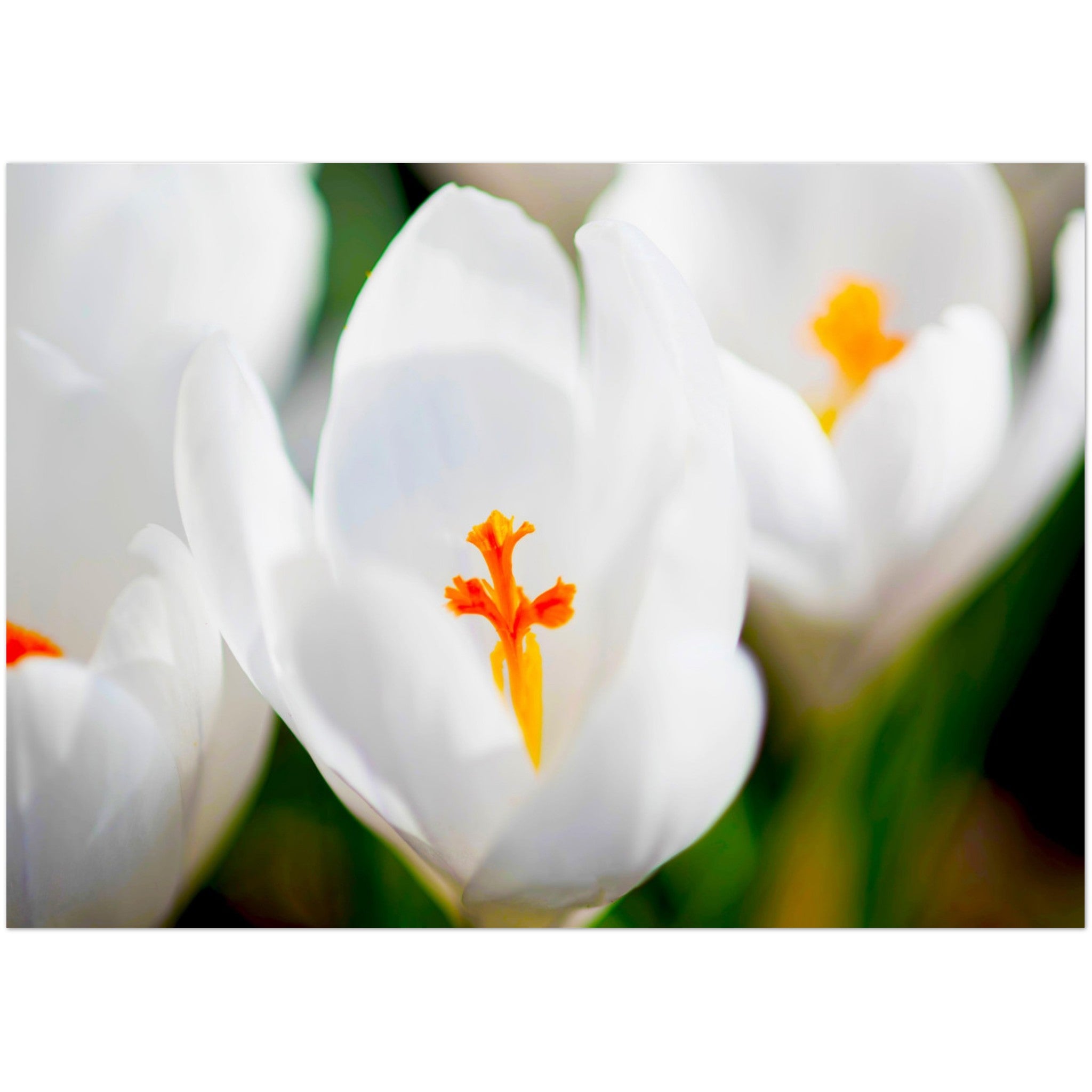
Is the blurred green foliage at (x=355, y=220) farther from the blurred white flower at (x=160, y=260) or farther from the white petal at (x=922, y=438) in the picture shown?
the white petal at (x=922, y=438)

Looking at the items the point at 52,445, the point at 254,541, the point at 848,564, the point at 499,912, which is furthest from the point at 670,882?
the point at 52,445

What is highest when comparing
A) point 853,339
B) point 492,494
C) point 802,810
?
point 853,339

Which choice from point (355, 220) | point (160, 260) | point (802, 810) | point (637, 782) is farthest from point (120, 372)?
point (802, 810)

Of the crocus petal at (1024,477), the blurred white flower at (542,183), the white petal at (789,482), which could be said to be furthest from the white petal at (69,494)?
the crocus petal at (1024,477)

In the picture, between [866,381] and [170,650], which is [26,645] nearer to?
[170,650]

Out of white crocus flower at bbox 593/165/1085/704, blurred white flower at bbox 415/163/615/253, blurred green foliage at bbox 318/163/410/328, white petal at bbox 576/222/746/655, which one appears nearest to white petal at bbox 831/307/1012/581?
white crocus flower at bbox 593/165/1085/704

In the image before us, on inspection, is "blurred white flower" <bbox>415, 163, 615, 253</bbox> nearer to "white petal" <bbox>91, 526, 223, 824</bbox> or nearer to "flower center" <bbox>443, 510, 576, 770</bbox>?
"flower center" <bbox>443, 510, 576, 770</bbox>
